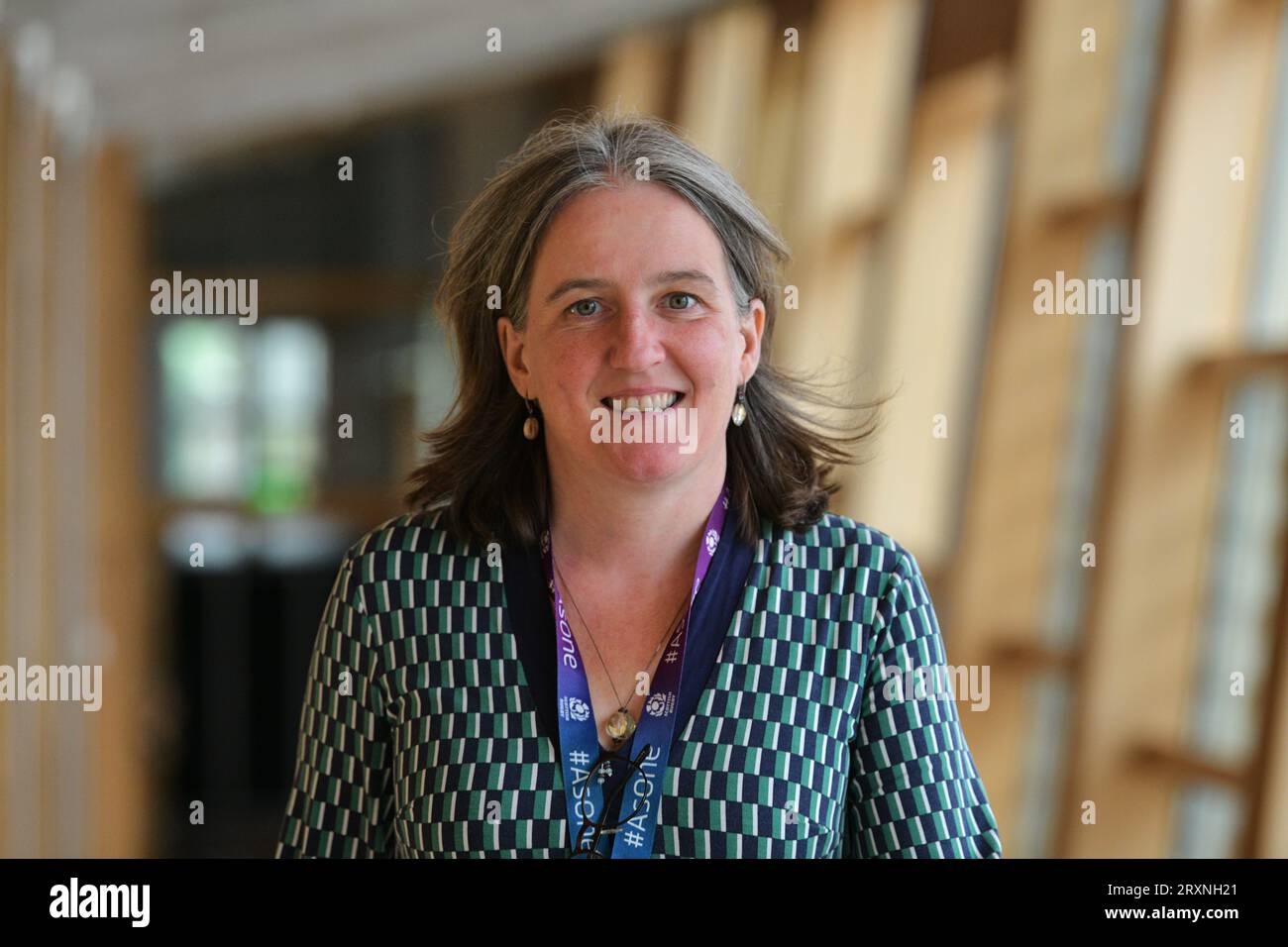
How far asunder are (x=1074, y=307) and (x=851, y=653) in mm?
2574

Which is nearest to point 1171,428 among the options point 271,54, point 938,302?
point 938,302

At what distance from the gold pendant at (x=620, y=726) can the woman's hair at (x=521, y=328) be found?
22cm

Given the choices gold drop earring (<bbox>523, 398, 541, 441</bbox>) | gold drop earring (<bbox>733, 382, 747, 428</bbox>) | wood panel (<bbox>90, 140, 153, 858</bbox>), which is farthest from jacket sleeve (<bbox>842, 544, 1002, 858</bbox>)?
wood panel (<bbox>90, 140, 153, 858</bbox>)

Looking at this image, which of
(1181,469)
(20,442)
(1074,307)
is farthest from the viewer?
(20,442)

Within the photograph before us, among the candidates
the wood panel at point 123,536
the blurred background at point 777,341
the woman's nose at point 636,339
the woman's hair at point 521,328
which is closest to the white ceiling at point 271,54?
the blurred background at point 777,341

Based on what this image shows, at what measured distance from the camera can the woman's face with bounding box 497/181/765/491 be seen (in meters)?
1.42

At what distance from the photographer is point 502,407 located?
1631 millimetres

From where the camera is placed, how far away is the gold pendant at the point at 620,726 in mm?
1413

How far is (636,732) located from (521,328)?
429 millimetres

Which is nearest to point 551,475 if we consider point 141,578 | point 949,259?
point 949,259

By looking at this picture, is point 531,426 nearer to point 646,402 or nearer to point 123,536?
point 646,402

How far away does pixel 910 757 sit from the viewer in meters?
1.38
